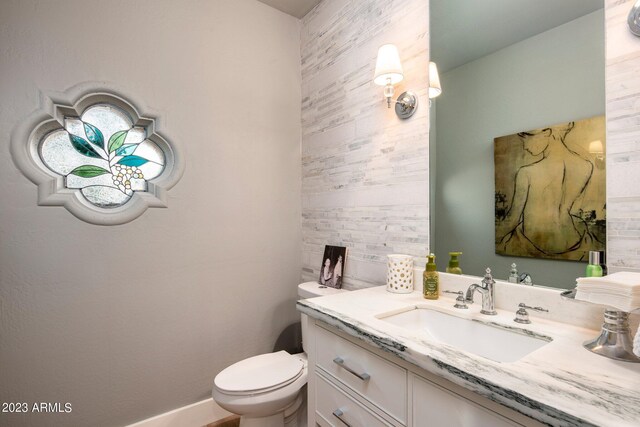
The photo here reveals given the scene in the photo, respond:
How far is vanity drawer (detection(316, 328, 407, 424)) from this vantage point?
0.86 meters

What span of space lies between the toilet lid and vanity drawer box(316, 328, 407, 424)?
428 mm

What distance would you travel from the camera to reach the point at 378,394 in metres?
0.91

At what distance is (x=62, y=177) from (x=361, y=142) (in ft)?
5.23

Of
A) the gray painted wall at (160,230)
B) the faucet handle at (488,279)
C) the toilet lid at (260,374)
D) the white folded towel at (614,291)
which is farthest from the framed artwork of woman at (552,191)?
the gray painted wall at (160,230)

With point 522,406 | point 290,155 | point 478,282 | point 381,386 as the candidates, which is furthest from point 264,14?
point 522,406

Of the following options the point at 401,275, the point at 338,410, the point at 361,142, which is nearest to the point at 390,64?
the point at 361,142

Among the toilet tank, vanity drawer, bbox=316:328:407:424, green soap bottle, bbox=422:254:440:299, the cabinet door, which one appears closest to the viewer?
the cabinet door

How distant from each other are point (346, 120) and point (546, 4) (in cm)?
107

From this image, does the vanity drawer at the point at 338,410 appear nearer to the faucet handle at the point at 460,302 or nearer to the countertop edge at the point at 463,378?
the countertop edge at the point at 463,378

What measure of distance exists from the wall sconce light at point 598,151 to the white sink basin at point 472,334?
0.55 metres

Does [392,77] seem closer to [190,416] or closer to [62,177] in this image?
[62,177]

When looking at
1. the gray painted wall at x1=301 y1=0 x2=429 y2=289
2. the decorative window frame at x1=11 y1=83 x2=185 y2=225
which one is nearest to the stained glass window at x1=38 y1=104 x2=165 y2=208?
the decorative window frame at x1=11 y1=83 x2=185 y2=225

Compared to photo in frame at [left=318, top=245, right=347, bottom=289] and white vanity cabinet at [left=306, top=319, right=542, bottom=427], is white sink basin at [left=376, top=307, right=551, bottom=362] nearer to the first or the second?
white vanity cabinet at [left=306, top=319, right=542, bottom=427]

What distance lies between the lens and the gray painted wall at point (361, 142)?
1501mm
